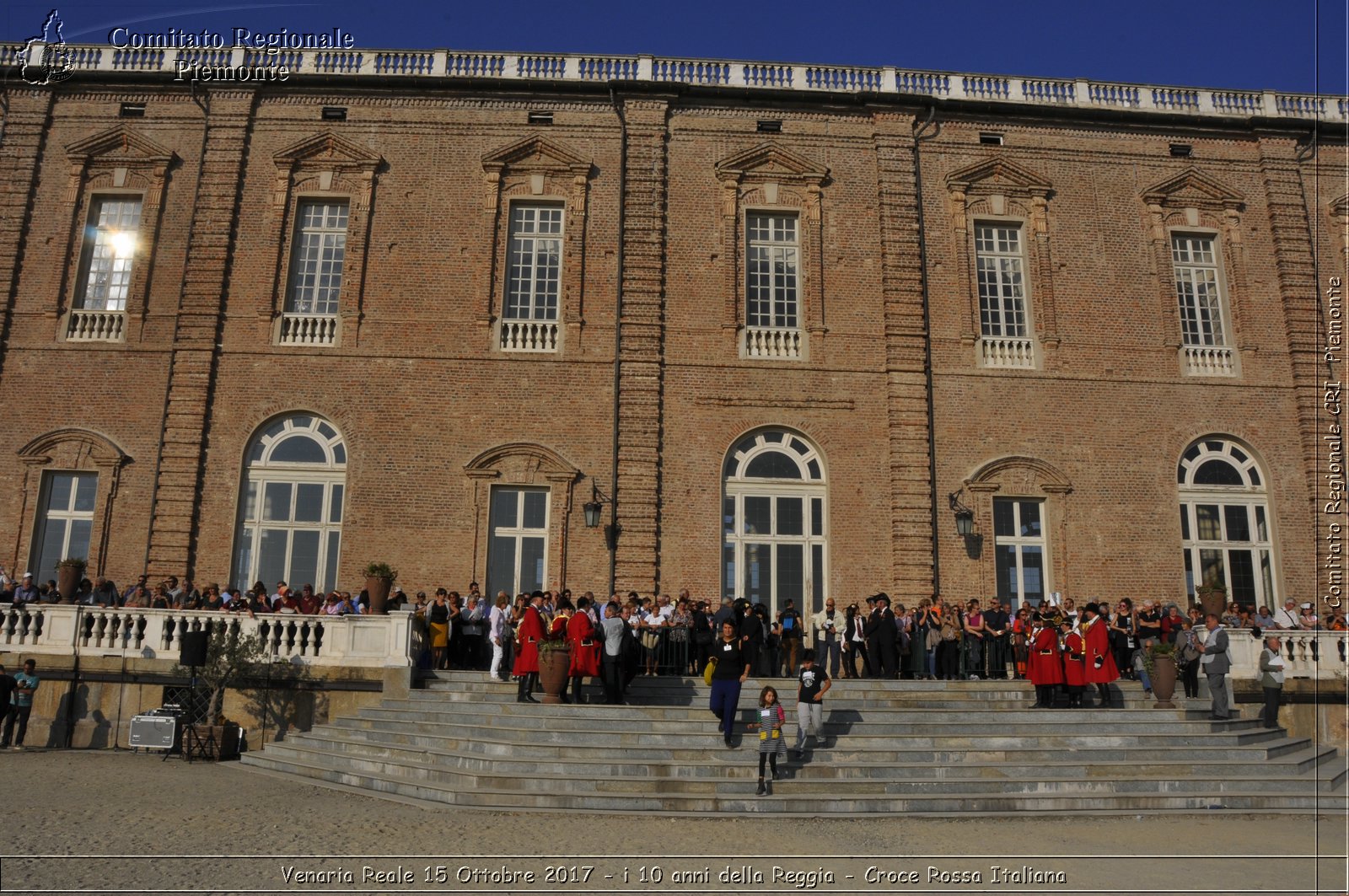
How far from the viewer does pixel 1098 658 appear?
14344 mm

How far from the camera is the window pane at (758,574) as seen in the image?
1959cm

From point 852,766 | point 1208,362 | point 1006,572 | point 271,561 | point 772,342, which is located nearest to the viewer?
point 852,766

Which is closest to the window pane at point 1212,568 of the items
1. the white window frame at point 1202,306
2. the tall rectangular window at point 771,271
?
the white window frame at point 1202,306

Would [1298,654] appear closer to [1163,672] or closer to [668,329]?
[1163,672]

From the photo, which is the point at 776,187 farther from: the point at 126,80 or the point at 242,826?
the point at 242,826

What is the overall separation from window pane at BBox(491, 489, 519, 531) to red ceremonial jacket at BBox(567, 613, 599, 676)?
5.86 meters

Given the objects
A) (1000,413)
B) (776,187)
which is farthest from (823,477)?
(776,187)

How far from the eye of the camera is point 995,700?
48.2 ft

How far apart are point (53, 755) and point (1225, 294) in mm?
22345

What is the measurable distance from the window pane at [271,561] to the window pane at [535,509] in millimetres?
4466

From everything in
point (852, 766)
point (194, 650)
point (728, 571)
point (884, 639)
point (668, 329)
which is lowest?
point (852, 766)

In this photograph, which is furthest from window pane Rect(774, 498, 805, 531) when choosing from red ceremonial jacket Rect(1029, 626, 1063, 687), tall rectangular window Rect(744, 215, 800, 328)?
red ceremonial jacket Rect(1029, 626, 1063, 687)

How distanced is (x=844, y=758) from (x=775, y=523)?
7736 mm

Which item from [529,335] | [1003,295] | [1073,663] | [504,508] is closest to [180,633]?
[504,508]
